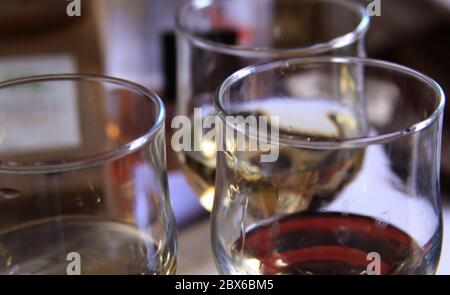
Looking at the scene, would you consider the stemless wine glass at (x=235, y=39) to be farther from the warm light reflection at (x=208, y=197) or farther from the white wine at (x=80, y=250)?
the white wine at (x=80, y=250)

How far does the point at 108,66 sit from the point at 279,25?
31 cm

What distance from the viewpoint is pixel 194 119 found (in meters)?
0.54

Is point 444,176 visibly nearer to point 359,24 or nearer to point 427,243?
point 359,24

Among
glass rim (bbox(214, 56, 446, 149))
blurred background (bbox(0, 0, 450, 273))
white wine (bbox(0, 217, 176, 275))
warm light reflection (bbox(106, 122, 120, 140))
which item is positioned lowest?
blurred background (bbox(0, 0, 450, 273))

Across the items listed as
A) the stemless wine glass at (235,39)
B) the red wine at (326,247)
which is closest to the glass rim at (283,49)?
the stemless wine glass at (235,39)

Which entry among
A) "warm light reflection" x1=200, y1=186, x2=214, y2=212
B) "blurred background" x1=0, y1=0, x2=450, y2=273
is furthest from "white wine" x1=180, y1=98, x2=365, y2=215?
"blurred background" x1=0, y1=0, x2=450, y2=273

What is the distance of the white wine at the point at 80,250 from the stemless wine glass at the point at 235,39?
0.13 m

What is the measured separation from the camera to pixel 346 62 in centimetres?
42

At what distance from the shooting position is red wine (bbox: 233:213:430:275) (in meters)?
0.37

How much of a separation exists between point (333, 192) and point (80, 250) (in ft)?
0.41

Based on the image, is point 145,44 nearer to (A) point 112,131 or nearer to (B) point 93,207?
(A) point 112,131

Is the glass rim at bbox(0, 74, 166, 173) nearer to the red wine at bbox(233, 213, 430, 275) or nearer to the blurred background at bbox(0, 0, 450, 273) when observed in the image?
the red wine at bbox(233, 213, 430, 275)

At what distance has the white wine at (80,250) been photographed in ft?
1.23

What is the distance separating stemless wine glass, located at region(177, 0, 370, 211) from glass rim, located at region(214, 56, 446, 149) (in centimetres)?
5
